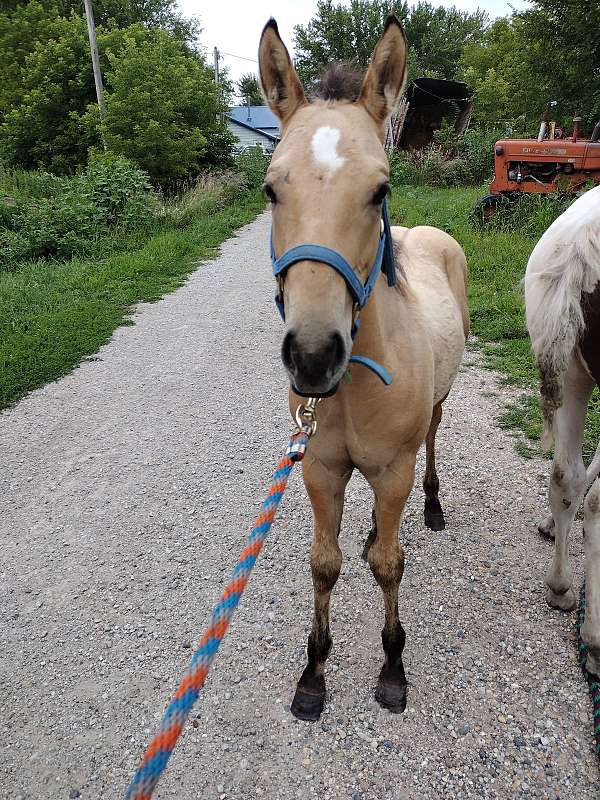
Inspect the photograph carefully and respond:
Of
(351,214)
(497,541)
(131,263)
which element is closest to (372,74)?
(351,214)

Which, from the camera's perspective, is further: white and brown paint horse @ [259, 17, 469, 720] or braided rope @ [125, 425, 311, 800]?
white and brown paint horse @ [259, 17, 469, 720]

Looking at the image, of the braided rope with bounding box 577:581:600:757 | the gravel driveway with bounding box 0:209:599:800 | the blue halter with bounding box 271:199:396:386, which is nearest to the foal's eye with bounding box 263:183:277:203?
the blue halter with bounding box 271:199:396:386

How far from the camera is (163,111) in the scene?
1523 centimetres

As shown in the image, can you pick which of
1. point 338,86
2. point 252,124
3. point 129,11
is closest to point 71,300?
point 338,86

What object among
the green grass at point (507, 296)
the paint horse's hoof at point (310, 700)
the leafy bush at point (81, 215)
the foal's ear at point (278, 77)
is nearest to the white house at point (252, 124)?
the leafy bush at point (81, 215)

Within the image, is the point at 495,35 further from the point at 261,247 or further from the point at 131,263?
the point at 131,263

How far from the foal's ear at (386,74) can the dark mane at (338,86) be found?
40mm

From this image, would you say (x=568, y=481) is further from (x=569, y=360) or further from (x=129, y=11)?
(x=129, y=11)

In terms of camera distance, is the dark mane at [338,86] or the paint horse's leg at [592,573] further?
the paint horse's leg at [592,573]

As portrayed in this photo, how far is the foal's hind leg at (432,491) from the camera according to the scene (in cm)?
327

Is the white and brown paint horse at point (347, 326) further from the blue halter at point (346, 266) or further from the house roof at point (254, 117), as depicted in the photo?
the house roof at point (254, 117)

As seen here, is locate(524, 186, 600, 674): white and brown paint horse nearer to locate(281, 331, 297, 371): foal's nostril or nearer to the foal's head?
the foal's head

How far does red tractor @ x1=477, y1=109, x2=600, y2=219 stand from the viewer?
32.0ft

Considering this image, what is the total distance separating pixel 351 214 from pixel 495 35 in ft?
114
